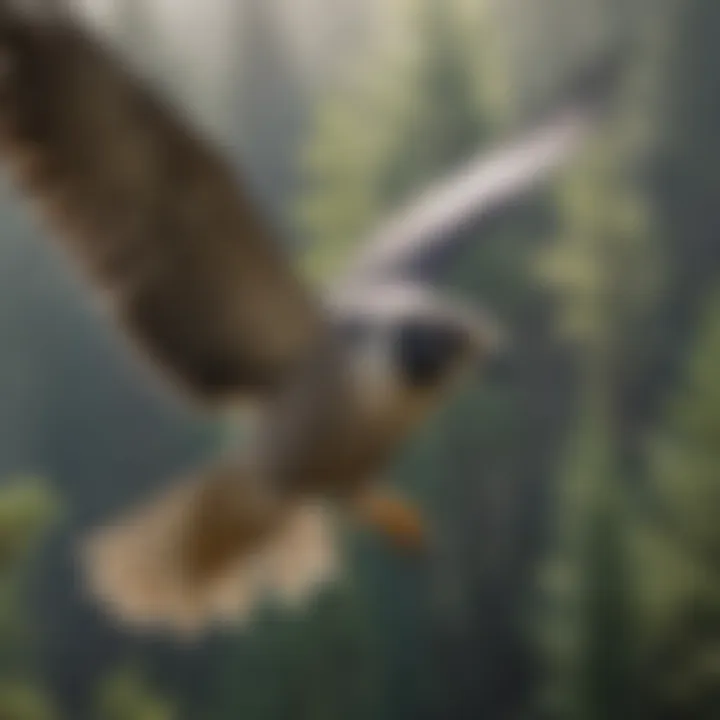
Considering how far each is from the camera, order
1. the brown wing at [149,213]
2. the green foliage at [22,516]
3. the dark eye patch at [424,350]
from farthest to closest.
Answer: the green foliage at [22,516] → the dark eye patch at [424,350] → the brown wing at [149,213]

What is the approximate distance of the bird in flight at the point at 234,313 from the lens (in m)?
0.59

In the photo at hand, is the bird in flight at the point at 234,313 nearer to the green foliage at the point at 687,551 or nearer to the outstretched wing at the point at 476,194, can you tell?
the outstretched wing at the point at 476,194

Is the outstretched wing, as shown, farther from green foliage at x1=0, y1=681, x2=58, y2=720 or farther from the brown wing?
green foliage at x1=0, y1=681, x2=58, y2=720

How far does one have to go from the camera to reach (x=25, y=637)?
2.90 ft

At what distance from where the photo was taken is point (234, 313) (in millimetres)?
678

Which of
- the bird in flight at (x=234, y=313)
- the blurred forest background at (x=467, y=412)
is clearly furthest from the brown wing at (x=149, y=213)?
the blurred forest background at (x=467, y=412)

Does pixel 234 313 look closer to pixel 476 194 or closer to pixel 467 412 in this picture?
pixel 476 194

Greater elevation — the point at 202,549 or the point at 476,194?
the point at 476,194

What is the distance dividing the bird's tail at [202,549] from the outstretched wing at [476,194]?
134 mm

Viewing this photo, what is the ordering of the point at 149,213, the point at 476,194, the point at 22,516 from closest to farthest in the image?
the point at 149,213 < the point at 476,194 < the point at 22,516

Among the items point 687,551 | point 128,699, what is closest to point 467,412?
point 687,551

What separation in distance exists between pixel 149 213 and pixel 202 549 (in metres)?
0.19

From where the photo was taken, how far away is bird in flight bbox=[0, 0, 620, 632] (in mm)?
586

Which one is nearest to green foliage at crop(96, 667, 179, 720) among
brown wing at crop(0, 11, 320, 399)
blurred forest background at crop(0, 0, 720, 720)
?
blurred forest background at crop(0, 0, 720, 720)
